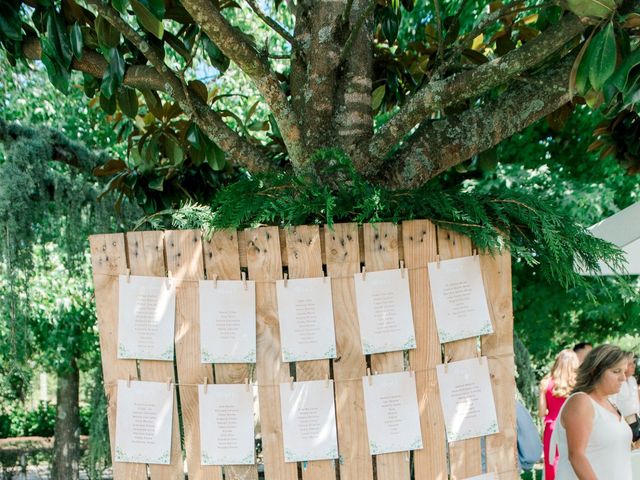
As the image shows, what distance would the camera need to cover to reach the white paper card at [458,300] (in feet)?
8.13

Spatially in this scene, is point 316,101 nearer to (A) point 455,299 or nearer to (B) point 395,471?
(A) point 455,299

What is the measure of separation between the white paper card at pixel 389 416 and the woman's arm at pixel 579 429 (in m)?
1.44

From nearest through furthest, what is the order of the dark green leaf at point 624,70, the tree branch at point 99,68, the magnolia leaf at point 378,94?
the dark green leaf at point 624,70 < the tree branch at point 99,68 < the magnolia leaf at point 378,94

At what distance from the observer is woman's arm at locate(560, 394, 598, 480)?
3.52m

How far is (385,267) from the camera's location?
247 cm

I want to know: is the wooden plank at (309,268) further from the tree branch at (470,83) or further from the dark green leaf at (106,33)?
the dark green leaf at (106,33)

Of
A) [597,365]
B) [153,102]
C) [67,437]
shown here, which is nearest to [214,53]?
[153,102]

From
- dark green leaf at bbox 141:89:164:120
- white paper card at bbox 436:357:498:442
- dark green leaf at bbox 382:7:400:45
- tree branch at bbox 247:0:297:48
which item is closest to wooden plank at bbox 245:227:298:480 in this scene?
white paper card at bbox 436:357:498:442

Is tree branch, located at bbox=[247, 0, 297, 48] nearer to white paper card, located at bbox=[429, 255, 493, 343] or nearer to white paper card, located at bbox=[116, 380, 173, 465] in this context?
white paper card, located at bbox=[429, 255, 493, 343]

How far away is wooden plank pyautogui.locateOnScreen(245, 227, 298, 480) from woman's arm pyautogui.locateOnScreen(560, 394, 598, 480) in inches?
67.2

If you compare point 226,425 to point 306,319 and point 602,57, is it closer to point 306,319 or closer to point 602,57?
point 306,319

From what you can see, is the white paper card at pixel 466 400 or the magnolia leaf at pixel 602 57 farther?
the white paper card at pixel 466 400

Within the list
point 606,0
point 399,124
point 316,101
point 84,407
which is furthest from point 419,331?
point 84,407

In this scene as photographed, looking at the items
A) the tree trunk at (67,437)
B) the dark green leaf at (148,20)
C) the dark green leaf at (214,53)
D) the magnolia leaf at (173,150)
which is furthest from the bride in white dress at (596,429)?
the tree trunk at (67,437)
